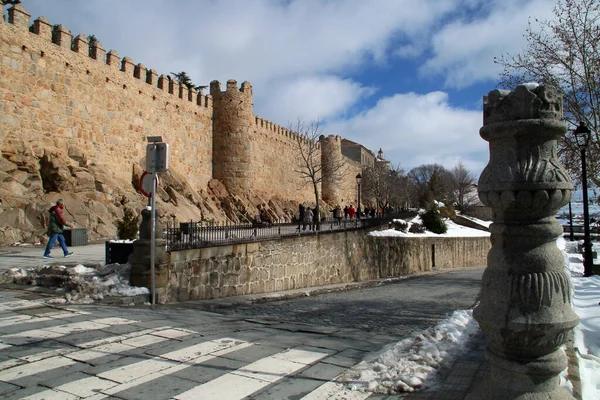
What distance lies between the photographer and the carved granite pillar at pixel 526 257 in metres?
2.75

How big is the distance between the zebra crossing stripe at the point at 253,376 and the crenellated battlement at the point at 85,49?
58.4ft

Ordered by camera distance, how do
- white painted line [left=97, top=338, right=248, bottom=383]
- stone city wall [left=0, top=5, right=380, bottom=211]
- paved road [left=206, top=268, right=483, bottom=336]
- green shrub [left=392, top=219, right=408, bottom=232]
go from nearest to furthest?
white painted line [left=97, top=338, right=248, bottom=383]
paved road [left=206, top=268, right=483, bottom=336]
stone city wall [left=0, top=5, right=380, bottom=211]
green shrub [left=392, top=219, right=408, bottom=232]

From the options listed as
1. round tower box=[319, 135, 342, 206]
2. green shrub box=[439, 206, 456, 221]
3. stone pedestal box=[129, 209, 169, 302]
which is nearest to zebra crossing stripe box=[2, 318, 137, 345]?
stone pedestal box=[129, 209, 169, 302]

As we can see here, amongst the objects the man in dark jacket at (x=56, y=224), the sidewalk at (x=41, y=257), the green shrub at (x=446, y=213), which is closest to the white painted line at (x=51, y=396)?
the sidewalk at (x=41, y=257)

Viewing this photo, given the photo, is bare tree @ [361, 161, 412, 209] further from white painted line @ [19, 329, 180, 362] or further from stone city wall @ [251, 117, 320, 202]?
white painted line @ [19, 329, 180, 362]

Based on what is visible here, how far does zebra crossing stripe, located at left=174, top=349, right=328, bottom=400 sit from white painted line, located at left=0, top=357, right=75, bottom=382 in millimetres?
1425

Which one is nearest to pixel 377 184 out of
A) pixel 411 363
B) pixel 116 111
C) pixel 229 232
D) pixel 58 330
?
pixel 116 111

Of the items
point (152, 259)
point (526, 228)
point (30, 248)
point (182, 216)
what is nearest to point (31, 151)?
point (30, 248)

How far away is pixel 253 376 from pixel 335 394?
0.82 meters

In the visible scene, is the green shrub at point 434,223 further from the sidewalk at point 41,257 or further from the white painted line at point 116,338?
the white painted line at point 116,338

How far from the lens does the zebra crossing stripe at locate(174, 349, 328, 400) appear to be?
12.3 ft

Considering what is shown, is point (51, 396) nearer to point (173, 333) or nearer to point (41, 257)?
point (173, 333)

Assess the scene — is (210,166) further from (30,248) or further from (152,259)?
(152,259)

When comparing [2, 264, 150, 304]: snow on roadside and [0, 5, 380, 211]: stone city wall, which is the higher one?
[0, 5, 380, 211]: stone city wall
